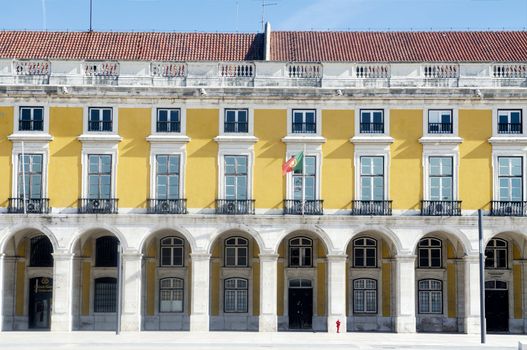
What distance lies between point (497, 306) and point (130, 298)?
1539cm

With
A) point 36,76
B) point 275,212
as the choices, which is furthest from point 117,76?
point 275,212

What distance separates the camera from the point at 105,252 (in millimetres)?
48344

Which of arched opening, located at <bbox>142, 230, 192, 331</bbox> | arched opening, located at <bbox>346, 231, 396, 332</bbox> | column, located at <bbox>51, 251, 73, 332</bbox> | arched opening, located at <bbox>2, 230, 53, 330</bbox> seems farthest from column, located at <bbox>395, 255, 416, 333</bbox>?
arched opening, located at <bbox>2, 230, 53, 330</bbox>

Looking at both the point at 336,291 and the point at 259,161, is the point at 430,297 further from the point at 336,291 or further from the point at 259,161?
the point at 259,161

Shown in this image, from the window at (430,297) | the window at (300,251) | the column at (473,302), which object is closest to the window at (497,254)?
the window at (430,297)

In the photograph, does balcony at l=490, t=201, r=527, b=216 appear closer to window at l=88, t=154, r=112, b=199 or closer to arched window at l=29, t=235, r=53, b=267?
window at l=88, t=154, r=112, b=199

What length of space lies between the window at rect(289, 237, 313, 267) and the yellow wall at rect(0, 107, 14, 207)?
1204cm

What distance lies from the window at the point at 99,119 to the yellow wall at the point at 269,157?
5964 millimetres

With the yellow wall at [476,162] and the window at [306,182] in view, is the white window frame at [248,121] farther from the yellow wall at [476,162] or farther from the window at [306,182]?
the yellow wall at [476,162]

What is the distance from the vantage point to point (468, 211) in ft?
151

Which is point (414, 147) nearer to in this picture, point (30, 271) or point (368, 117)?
point (368, 117)

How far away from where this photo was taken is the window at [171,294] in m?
48.0

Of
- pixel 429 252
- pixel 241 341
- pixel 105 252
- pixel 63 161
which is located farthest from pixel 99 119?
pixel 429 252

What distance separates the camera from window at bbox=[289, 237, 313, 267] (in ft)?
159
